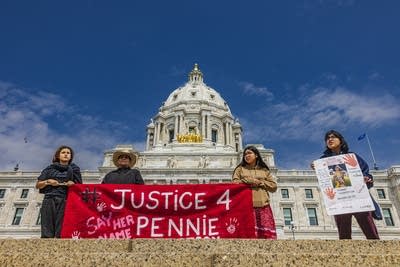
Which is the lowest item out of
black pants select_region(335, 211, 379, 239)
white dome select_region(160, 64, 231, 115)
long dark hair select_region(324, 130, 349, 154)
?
black pants select_region(335, 211, 379, 239)

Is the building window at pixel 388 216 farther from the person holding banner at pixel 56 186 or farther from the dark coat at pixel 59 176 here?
the person holding banner at pixel 56 186

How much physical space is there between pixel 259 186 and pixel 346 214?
1.70 metres

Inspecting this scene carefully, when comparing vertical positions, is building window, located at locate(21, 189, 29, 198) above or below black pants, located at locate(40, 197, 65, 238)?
above

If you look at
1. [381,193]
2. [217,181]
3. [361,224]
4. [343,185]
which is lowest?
[361,224]

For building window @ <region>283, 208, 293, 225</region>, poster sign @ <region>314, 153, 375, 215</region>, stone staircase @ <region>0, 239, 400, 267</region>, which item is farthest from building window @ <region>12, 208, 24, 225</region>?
poster sign @ <region>314, 153, 375, 215</region>

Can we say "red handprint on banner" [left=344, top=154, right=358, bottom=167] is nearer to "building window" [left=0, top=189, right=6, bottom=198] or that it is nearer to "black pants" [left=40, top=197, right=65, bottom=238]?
"black pants" [left=40, top=197, right=65, bottom=238]

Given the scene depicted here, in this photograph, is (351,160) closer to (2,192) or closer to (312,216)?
(312,216)

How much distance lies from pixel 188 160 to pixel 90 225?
4057 centimetres

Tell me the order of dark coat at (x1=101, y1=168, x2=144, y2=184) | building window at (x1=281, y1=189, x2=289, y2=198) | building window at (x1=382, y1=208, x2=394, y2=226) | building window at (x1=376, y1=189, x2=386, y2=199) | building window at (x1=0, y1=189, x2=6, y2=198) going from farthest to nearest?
building window at (x1=0, y1=189, x2=6, y2=198)
building window at (x1=281, y1=189, x2=289, y2=198)
building window at (x1=376, y1=189, x2=386, y2=199)
building window at (x1=382, y1=208, x2=394, y2=226)
dark coat at (x1=101, y1=168, x2=144, y2=184)

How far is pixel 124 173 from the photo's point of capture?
285 inches

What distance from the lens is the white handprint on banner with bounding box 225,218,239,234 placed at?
6281 millimetres

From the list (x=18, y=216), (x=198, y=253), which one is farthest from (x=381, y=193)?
(x=18, y=216)

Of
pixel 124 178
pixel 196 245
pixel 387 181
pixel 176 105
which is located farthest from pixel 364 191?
pixel 176 105

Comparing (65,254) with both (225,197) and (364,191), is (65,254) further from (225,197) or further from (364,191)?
(364,191)
